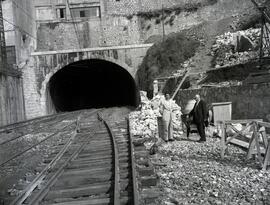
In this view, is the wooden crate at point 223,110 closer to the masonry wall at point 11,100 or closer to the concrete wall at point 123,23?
the masonry wall at point 11,100

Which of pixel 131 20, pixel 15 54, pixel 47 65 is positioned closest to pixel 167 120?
pixel 15 54

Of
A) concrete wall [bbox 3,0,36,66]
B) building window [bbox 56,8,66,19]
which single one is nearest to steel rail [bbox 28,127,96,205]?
concrete wall [bbox 3,0,36,66]

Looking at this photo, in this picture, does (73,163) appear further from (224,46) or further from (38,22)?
(38,22)

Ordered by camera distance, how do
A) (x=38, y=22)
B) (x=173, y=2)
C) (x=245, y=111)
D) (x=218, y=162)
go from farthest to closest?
(x=173, y=2), (x=38, y=22), (x=245, y=111), (x=218, y=162)

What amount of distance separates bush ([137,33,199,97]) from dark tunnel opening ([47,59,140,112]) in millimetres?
5371

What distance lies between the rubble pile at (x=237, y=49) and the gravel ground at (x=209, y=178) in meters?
11.1

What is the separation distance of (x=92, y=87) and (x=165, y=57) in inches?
741

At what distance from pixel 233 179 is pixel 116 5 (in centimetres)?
3086

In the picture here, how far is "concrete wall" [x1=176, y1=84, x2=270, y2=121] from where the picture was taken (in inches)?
427

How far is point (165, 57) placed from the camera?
1004 inches

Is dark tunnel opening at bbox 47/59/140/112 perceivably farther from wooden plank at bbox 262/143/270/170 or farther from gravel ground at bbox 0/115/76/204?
wooden plank at bbox 262/143/270/170

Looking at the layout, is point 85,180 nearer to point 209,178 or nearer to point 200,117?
point 209,178

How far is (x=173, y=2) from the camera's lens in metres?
33.8

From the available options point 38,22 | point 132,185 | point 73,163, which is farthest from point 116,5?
point 132,185
